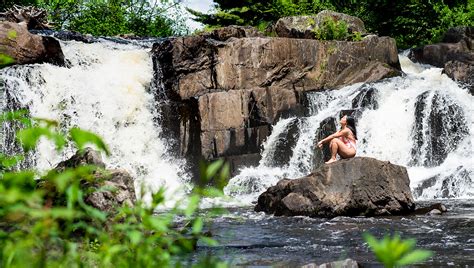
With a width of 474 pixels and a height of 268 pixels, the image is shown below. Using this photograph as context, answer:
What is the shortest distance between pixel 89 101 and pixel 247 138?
4938 mm

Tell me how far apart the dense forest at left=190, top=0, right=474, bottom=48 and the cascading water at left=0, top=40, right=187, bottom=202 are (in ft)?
37.9

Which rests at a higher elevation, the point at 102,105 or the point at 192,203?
the point at 102,105

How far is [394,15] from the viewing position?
34.1m

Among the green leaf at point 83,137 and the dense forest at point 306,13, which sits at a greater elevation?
the dense forest at point 306,13

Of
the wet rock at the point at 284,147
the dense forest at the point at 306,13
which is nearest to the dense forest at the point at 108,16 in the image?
the dense forest at the point at 306,13

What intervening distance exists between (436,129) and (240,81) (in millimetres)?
5732

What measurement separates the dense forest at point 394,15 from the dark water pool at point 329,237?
20.7 metres

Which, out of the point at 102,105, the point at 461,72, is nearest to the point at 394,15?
the point at 461,72

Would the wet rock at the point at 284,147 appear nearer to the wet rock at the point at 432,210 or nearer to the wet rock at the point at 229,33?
the wet rock at the point at 229,33

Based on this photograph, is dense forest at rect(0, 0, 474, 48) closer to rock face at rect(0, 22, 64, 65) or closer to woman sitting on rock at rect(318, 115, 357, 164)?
rock face at rect(0, 22, 64, 65)

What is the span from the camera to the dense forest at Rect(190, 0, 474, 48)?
104ft

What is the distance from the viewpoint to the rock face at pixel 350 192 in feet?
38.8

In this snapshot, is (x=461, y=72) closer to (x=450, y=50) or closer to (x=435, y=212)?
(x=450, y=50)

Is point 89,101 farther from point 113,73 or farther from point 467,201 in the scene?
point 467,201
